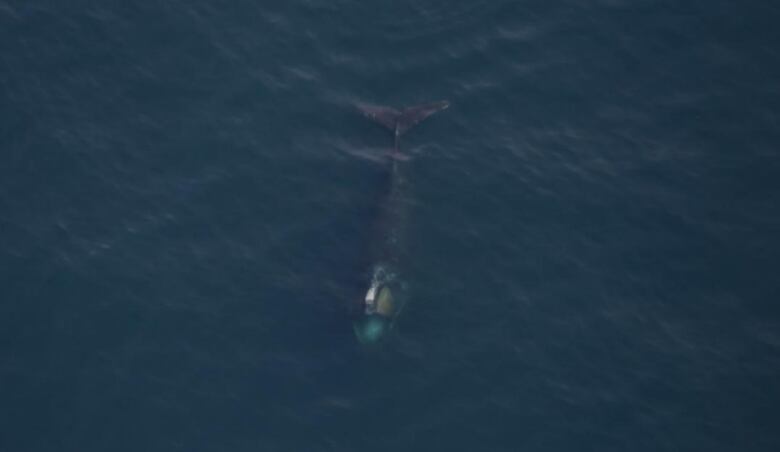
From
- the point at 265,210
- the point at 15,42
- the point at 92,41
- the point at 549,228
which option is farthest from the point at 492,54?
the point at 15,42

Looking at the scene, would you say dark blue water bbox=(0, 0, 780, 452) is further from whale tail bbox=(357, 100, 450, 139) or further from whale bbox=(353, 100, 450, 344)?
whale tail bbox=(357, 100, 450, 139)

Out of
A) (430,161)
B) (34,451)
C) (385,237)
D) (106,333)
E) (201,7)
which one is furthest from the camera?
(201,7)

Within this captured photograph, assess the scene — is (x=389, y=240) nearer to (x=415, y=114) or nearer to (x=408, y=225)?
(x=408, y=225)

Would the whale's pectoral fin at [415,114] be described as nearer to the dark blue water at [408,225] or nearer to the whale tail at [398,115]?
the whale tail at [398,115]

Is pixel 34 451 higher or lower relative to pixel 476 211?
lower

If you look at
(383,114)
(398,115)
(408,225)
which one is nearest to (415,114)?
(398,115)

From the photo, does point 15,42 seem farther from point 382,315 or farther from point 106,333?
point 382,315

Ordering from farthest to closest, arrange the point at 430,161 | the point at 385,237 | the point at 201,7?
the point at 201,7 → the point at 430,161 → the point at 385,237

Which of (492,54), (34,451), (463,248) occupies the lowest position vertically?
(34,451)
